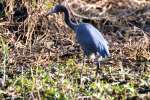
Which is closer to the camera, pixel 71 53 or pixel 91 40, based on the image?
pixel 91 40

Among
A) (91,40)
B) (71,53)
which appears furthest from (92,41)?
(71,53)

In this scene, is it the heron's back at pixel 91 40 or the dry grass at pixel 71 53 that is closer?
the dry grass at pixel 71 53

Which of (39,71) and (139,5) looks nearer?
(39,71)

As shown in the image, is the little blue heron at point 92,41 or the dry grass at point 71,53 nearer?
the dry grass at point 71,53

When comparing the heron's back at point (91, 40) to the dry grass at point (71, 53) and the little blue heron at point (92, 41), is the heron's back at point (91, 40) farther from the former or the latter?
the dry grass at point (71, 53)

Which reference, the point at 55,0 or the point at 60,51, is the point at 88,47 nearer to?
the point at 60,51

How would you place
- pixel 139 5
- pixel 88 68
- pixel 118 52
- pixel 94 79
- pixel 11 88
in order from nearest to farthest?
pixel 11 88
pixel 94 79
pixel 88 68
pixel 118 52
pixel 139 5

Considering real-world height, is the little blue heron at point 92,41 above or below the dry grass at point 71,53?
above

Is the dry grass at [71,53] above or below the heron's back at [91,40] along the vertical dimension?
below

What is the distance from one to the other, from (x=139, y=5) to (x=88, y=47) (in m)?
3.12

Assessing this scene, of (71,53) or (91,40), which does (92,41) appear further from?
(71,53)

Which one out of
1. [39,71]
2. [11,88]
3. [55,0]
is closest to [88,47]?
[39,71]

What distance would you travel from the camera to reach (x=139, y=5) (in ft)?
33.1

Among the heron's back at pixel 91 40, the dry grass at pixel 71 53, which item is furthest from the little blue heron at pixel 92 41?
the dry grass at pixel 71 53
